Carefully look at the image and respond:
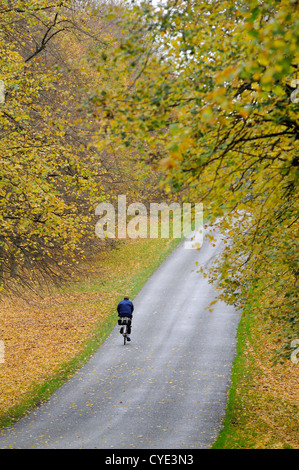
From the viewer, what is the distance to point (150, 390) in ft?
41.2

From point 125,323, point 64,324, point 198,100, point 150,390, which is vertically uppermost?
point 198,100

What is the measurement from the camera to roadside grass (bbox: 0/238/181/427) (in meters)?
13.3

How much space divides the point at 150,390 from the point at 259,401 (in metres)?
2.77

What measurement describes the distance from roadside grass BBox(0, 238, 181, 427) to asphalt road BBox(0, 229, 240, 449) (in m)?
0.61

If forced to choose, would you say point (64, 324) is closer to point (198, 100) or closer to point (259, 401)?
point (259, 401)

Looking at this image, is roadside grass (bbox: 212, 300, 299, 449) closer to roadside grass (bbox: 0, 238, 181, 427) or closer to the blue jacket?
the blue jacket

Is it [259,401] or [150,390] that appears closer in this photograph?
[259,401]

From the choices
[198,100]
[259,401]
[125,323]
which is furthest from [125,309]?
[198,100]

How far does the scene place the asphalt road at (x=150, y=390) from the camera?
972 cm

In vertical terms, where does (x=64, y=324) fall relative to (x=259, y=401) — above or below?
above

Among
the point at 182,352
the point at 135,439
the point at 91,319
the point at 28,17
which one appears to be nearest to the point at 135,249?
the point at 91,319

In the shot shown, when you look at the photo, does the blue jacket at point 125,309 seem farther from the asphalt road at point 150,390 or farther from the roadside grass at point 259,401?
the roadside grass at point 259,401

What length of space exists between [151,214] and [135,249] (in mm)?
6255

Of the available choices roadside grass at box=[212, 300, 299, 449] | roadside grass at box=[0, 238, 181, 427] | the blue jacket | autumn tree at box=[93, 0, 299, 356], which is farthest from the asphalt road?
autumn tree at box=[93, 0, 299, 356]
